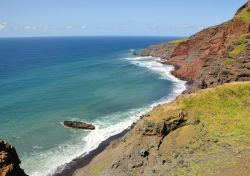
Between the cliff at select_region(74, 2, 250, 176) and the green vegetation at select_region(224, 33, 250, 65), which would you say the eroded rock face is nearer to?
the cliff at select_region(74, 2, 250, 176)

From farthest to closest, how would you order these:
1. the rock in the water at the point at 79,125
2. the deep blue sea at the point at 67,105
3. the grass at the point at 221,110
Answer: the rock in the water at the point at 79,125, the deep blue sea at the point at 67,105, the grass at the point at 221,110

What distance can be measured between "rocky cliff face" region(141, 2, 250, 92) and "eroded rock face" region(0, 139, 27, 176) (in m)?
60.3

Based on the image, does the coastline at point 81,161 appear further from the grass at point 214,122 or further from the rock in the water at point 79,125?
Result: the grass at point 214,122

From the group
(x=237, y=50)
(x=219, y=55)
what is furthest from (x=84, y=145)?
(x=219, y=55)

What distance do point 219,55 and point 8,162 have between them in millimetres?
86937

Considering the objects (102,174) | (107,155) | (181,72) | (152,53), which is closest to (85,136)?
(107,155)

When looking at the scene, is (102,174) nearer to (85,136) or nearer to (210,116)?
(210,116)

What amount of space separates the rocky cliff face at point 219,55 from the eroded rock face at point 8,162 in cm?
6032

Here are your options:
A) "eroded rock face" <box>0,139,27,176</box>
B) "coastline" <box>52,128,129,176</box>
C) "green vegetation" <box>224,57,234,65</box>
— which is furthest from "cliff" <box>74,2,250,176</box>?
"green vegetation" <box>224,57,234,65</box>

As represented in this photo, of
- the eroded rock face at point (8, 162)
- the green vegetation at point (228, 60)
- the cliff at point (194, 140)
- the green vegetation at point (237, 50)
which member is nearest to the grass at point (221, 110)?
the cliff at point (194, 140)

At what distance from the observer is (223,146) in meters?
36.0

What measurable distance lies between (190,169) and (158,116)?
35.5 ft

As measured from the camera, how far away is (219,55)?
98.4 meters

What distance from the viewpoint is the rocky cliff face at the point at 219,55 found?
75.6 m
